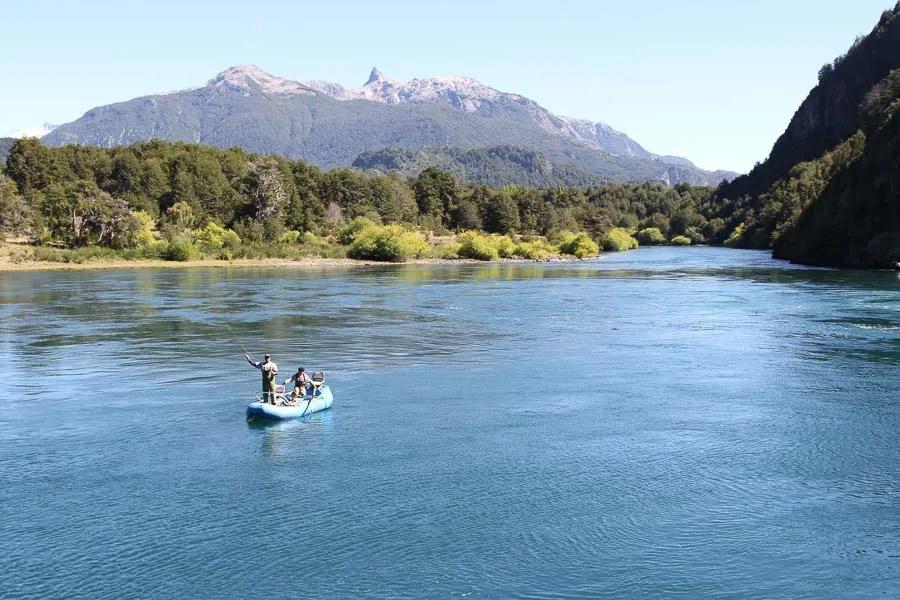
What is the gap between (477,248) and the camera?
517ft

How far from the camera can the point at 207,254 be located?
137 metres

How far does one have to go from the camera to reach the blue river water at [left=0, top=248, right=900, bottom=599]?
2066 centimetres

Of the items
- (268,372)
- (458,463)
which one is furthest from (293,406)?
(458,463)

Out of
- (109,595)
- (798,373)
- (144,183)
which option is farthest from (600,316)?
(144,183)

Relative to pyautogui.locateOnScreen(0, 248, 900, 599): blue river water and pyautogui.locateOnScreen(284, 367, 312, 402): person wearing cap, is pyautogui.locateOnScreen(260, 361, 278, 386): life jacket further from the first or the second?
pyautogui.locateOnScreen(0, 248, 900, 599): blue river water

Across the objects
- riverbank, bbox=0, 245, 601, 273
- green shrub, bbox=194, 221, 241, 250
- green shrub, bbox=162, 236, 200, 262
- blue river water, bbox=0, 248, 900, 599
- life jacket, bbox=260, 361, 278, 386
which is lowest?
blue river water, bbox=0, 248, 900, 599

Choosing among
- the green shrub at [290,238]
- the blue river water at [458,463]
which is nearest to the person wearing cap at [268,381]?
the blue river water at [458,463]

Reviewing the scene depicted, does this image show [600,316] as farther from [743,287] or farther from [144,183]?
[144,183]

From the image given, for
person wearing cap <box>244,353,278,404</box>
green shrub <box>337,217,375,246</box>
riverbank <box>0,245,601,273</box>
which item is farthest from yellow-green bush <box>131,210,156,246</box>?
person wearing cap <box>244,353,278,404</box>

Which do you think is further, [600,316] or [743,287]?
[743,287]

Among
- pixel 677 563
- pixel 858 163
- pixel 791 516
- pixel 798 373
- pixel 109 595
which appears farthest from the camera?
pixel 858 163

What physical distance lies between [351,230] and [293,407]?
4848 inches

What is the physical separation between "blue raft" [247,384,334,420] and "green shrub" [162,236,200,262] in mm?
100758

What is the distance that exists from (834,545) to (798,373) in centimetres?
2290
